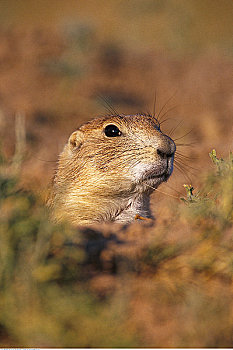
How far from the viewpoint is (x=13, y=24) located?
1004 cm

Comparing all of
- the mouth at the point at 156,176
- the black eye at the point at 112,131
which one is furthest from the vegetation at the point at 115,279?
the black eye at the point at 112,131

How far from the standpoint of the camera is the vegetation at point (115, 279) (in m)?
2.06

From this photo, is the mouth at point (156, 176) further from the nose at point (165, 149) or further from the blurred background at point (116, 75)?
the blurred background at point (116, 75)

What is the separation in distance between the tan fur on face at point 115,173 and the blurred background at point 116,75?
7.77 feet

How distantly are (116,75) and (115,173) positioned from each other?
6.02 metres

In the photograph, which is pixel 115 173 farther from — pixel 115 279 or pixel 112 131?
pixel 115 279

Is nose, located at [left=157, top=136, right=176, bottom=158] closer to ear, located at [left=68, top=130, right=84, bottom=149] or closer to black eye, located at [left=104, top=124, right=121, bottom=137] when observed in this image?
black eye, located at [left=104, top=124, right=121, bottom=137]

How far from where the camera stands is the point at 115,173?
3.60 m

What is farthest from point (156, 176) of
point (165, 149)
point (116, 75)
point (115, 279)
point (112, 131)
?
point (116, 75)

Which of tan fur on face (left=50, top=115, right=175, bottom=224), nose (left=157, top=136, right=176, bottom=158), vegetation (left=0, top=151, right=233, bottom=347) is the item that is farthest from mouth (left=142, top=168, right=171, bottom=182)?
vegetation (left=0, top=151, right=233, bottom=347)

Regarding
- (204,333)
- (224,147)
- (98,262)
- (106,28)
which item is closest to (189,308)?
(204,333)

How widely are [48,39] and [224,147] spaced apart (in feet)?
17.4

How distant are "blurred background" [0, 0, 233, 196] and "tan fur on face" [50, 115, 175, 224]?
2.37 m

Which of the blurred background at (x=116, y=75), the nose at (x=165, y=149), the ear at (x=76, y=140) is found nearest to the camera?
the nose at (x=165, y=149)
